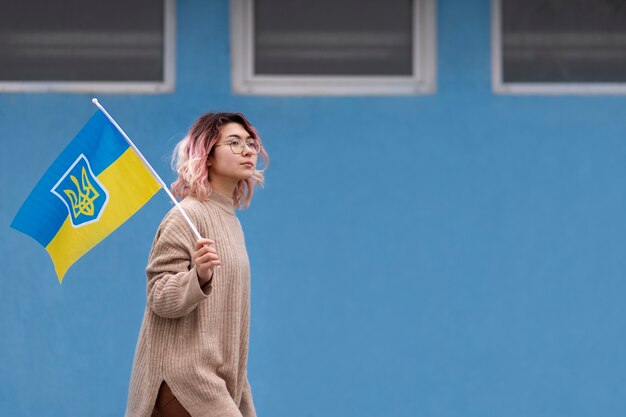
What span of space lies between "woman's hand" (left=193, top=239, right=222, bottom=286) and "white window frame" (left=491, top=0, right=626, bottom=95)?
2.96m

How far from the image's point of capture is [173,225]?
4.81 metres

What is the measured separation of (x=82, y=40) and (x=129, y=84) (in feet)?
1.19

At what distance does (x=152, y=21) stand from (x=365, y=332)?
197 cm

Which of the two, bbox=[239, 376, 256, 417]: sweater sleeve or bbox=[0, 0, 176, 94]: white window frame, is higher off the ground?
bbox=[0, 0, 176, 94]: white window frame

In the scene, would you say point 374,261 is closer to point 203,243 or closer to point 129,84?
point 129,84

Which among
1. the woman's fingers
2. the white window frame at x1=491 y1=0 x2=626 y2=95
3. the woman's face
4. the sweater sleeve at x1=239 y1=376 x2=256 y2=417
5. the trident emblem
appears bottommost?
the sweater sleeve at x1=239 y1=376 x2=256 y2=417

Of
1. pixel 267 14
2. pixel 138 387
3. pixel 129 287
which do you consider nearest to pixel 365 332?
pixel 129 287

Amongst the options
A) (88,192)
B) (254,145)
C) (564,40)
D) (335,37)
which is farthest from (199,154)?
(564,40)

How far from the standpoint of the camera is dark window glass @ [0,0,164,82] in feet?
23.7

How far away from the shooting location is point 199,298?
4625 mm

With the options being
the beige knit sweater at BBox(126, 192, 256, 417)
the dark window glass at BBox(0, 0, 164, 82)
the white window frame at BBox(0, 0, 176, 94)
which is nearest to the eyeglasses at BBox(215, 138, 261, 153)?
the beige knit sweater at BBox(126, 192, 256, 417)

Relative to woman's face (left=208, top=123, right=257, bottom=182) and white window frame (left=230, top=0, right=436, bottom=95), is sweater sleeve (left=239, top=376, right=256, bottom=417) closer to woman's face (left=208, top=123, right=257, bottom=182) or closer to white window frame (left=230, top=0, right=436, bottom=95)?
woman's face (left=208, top=123, right=257, bottom=182)

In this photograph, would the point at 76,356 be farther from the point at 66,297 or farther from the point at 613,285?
the point at 613,285

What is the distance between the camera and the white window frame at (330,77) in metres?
7.16
